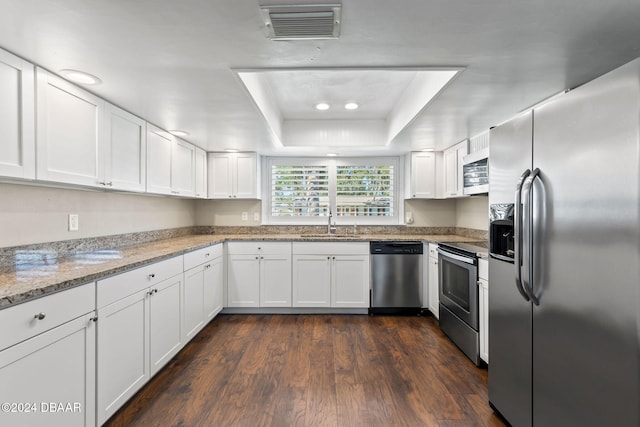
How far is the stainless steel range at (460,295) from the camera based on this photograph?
255cm

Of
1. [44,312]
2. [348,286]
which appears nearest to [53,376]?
[44,312]

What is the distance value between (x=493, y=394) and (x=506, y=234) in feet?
3.31

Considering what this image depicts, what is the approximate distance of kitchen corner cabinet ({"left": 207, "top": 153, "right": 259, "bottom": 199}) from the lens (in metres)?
4.14

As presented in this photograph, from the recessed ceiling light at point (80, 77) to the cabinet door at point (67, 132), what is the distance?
0.06m

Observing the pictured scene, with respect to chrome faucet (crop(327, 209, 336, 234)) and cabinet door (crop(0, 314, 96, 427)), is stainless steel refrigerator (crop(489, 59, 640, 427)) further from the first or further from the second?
chrome faucet (crop(327, 209, 336, 234))

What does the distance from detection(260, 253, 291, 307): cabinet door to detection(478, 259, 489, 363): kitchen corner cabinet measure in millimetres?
2092

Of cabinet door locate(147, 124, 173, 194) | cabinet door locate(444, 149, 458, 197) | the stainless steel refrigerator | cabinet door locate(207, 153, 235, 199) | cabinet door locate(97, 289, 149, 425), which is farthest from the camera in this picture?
cabinet door locate(207, 153, 235, 199)

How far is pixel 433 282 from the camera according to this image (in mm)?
3562

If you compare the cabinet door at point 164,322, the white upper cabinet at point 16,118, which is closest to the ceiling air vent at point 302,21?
the white upper cabinet at point 16,118

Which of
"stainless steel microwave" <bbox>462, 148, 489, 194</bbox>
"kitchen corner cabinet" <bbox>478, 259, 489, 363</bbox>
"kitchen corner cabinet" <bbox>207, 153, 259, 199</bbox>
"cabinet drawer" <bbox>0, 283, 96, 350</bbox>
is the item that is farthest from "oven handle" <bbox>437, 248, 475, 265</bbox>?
"cabinet drawer" <bbox>0, 283, 96, 350</bbox>

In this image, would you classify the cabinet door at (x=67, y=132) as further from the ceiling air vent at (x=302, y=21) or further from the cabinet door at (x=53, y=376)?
the ceiling air vent at (x=302, y=21)

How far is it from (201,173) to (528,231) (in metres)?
3.62

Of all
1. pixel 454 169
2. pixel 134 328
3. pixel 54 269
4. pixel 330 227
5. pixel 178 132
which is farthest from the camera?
pixel 330 227

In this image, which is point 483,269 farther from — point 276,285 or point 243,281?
point 243,281
